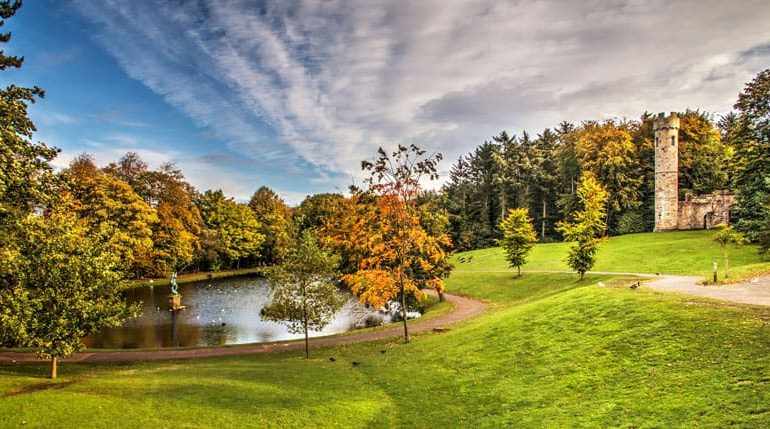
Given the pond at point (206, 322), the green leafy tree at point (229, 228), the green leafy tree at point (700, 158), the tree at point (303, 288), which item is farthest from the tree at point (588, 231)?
the green leafy tree at point (229, 228)

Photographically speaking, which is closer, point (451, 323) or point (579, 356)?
point (579, 356)

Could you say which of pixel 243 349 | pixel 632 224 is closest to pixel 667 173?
pixel 632 224

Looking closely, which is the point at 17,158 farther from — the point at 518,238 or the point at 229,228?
the point at 229,228

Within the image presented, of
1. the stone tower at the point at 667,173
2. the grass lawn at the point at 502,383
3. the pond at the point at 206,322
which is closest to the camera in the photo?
the grass lawn at the point at 502,383

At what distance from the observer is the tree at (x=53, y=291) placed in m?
14.8

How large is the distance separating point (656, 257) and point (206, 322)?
141 ft

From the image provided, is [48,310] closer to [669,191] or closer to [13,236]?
[13,236]

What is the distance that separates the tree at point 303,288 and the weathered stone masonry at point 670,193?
51.7 m

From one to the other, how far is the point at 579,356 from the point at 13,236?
21.8m

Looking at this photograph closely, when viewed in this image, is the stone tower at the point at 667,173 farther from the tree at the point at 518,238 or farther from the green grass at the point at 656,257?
the tree at the point at 518,238

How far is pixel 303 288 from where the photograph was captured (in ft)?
72.0

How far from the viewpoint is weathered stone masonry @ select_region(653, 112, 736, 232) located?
54.5m

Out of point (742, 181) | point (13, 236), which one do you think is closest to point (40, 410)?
point (13, 236)

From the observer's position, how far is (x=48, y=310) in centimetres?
1541
